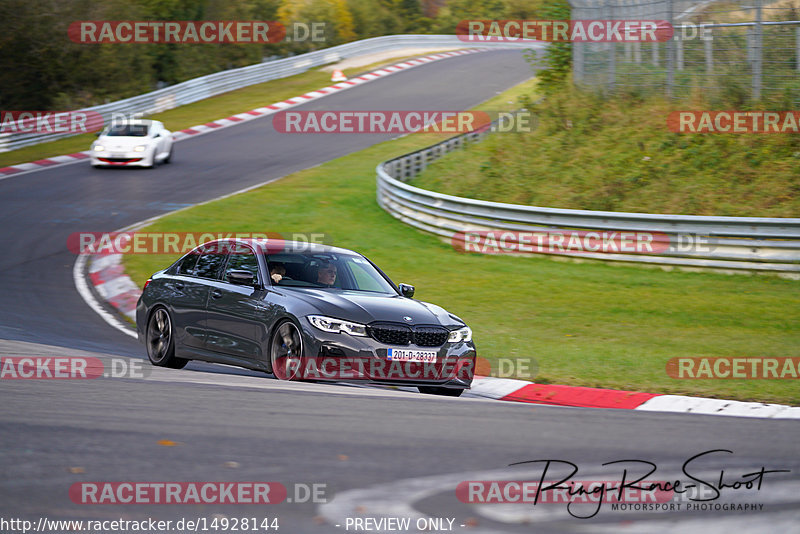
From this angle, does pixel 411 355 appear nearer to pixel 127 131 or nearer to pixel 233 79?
pixel 127 131

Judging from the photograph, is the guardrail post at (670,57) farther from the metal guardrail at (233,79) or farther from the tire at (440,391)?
the metal guardrail at (233,79)

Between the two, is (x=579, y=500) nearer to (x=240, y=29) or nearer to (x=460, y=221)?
(x=460, y=221)

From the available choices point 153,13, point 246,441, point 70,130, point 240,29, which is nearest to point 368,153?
point 70,130

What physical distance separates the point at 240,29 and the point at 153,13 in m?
6.15

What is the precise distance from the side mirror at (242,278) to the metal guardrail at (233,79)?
76.9 ft

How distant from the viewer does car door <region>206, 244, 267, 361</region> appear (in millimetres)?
9094

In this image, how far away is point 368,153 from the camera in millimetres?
31672

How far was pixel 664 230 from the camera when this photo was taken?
16.7m

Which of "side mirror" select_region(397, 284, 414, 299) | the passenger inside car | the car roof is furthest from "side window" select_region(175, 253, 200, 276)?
"side mirror" select_region(397, 284, 414, 299)

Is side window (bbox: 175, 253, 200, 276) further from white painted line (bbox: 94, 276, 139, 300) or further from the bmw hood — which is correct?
white painted line (bbox: 94, 276, 139, 300)
